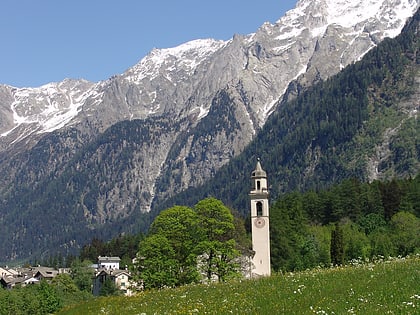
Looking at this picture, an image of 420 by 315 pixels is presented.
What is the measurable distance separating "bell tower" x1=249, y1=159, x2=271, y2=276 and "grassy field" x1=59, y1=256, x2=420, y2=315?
59210mm

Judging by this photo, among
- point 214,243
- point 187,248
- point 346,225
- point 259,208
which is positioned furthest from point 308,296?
point 346,225

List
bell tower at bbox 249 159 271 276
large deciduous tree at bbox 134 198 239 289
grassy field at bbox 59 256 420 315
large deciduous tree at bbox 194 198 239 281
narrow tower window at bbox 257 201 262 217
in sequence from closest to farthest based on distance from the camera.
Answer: grassy field at bbox 59 256 420 315 < large deciduous tree at bbox 134 198 239 289 < large deciduous tree at bbox 194 198 239 281 < bell tower at bbox 249 159 271 276 < narrow tower window at bbox 257 201 262 217

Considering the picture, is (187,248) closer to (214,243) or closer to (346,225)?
(214,243)

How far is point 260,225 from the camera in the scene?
99.1m

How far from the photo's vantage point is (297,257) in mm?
106375

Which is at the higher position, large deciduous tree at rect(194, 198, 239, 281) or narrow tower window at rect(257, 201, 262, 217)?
narrow tower window at rect(257, 201, 262, 217)

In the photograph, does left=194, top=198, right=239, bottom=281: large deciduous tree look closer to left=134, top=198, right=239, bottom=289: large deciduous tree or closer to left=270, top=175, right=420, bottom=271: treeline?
left=134, top=198, right=239, bottom=289: large deciduous tree

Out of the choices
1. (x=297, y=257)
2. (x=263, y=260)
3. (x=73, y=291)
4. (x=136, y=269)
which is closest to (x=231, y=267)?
(x=136, y=269)

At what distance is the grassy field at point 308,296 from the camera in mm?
23125

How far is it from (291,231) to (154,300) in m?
92.9

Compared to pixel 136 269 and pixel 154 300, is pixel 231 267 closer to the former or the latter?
pixel 136 269

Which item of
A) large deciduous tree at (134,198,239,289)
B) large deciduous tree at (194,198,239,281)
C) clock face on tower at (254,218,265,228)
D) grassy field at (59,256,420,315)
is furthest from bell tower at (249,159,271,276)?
grassy field at (59,256,420,315)

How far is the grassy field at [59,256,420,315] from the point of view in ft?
75.9

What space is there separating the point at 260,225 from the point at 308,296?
72269mm
